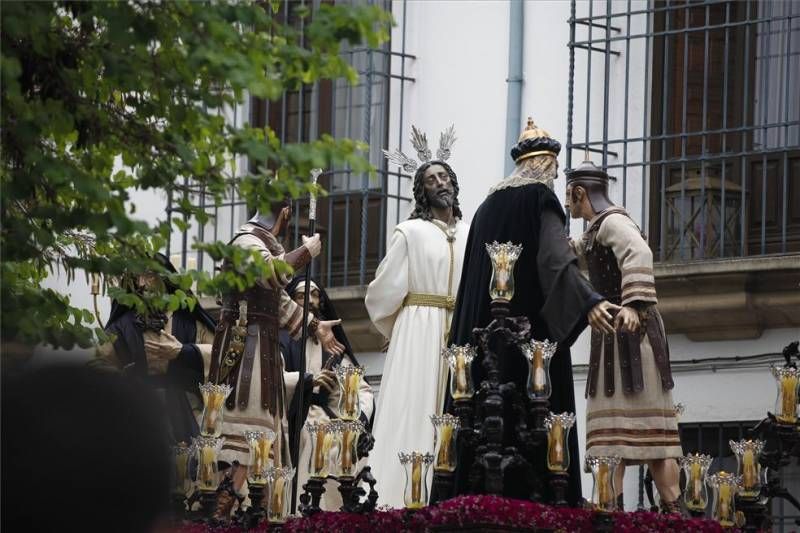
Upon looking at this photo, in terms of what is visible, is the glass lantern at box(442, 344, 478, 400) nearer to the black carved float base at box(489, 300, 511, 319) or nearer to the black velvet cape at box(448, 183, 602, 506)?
the black carved float base at box(489, 300, 511, 319)

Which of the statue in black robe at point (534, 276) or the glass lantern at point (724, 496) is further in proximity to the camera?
the statue in black robe at point (534, 276)

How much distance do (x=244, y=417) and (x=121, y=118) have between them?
417cm

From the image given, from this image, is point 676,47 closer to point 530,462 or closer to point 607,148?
point 607,148

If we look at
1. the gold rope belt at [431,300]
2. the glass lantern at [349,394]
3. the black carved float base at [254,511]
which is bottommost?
the black carved float base at [254,511]

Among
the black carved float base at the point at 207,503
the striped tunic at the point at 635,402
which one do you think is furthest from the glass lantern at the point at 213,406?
the striped tunic at the point at 635,402

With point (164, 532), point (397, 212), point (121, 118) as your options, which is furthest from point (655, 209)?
point (164, 532)

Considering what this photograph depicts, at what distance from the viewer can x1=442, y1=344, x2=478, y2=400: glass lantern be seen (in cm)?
793

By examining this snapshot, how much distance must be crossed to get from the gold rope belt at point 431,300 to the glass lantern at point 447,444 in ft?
8.10

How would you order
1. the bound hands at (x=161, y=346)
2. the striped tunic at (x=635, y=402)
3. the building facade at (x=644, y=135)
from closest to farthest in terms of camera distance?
the striped tunic at (x=635, y=402) → the bound hands at (x=161, y=346) → the building facade at (x=644, y=135)

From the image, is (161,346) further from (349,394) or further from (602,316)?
(602,316)

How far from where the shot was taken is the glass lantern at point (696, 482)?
8227mm

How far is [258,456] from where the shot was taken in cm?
885

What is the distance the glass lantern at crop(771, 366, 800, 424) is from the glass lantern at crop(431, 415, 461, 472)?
67.4 inches

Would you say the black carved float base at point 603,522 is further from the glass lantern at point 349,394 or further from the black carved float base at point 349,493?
the glass lantern at point 349,394
